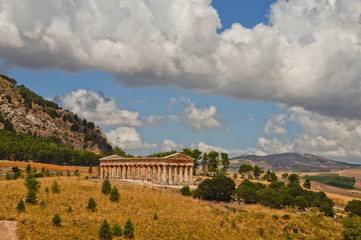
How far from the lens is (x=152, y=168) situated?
9594 cm

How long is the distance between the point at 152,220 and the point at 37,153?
347ft

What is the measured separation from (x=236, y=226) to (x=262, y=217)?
287 inches

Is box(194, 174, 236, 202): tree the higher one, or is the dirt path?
box(194, 174, 236, 202): tree

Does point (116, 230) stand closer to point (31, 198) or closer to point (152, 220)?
point (152, 220)

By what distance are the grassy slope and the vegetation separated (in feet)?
249

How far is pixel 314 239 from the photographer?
2057 inches

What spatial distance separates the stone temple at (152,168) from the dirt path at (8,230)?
167ft

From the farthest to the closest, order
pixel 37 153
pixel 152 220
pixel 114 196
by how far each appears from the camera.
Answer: pixel 37 153 → pixel 114 196 → pixel 152 220

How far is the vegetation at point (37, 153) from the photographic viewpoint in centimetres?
13812

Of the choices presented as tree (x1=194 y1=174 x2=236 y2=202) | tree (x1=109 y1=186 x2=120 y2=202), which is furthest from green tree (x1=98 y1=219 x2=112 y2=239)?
tree (x1=194 y1=174 x2=236 y2=202)

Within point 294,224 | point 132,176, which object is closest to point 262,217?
point 294,224

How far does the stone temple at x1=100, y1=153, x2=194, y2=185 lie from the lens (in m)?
92.9

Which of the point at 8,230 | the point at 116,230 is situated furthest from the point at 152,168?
the point at 8,230

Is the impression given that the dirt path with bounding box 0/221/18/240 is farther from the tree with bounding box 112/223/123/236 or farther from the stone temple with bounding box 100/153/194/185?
the stone temple with bounding box 100/153/194/185
